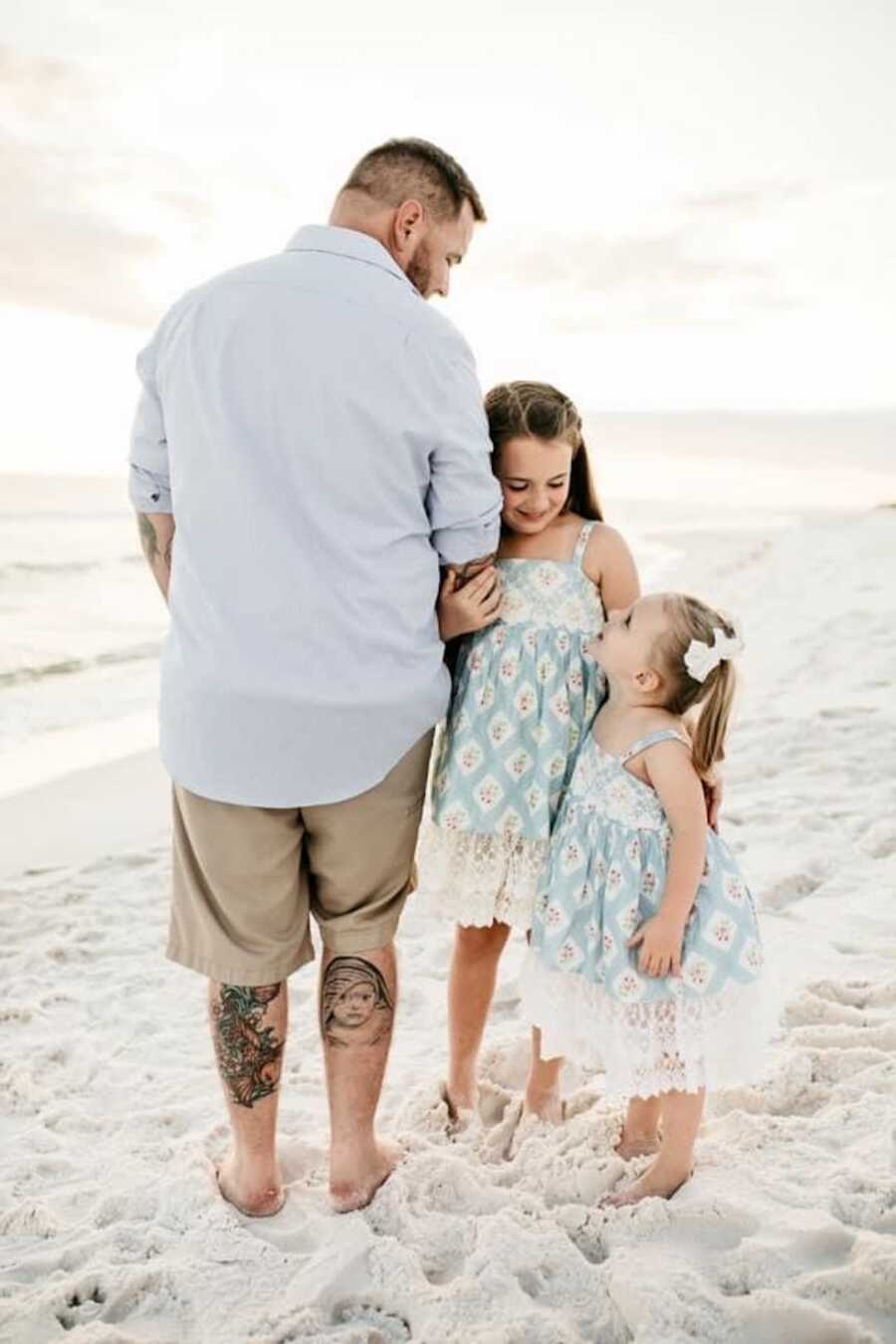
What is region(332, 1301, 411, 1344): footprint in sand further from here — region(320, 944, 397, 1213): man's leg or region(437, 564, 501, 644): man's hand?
region(437, 564, 501, 644): man's hand

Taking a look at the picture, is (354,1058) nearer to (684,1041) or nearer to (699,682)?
(684,1041)

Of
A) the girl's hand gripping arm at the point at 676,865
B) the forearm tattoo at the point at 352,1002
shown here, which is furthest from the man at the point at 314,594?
the girl's hand gripping arm at the point at 676,865

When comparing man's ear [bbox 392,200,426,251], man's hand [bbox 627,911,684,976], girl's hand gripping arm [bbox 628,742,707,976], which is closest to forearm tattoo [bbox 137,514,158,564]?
man's ear [bbox 392,200,426,251]

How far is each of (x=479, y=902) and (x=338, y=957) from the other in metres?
0.32

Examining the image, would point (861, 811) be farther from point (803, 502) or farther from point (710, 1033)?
point (803, 502)

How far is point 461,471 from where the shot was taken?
2.15 meters

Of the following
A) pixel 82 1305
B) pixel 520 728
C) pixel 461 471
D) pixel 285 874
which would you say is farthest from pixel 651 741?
pixel 82 1305

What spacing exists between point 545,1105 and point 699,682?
43.9 inches

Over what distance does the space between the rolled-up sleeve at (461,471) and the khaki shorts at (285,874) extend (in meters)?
0.42

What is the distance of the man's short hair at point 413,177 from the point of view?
227 centimetres

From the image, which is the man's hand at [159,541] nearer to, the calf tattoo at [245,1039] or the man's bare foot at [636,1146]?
the calf tattoo at [245,1039]

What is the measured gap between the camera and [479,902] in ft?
8.07

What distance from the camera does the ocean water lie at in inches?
274

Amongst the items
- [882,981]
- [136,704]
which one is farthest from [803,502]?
[882,981]
